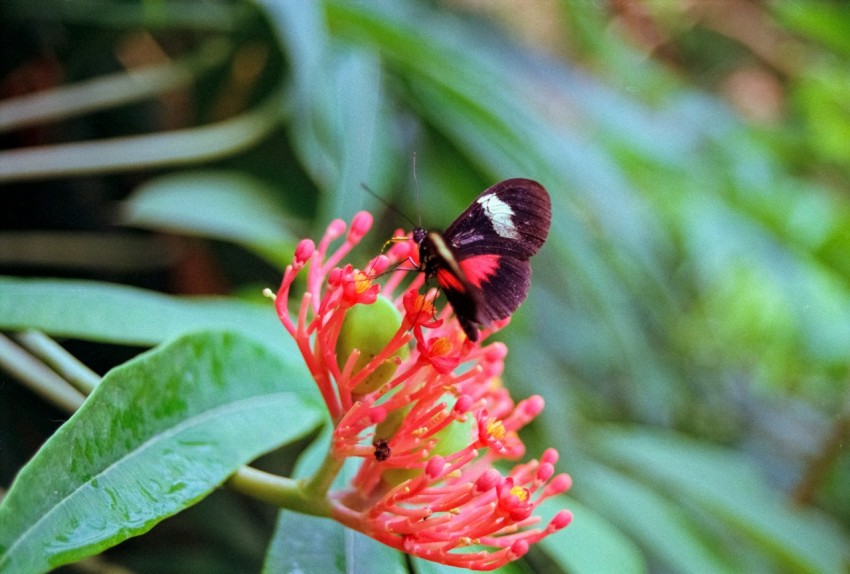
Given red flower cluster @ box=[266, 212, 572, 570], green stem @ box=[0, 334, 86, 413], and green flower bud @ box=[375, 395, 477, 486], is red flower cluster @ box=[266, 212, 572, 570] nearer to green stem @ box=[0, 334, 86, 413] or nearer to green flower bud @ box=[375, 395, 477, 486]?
green flower bud @ box=[375, 395, 477, 486]

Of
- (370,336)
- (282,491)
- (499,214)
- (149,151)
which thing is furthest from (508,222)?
(149,151)

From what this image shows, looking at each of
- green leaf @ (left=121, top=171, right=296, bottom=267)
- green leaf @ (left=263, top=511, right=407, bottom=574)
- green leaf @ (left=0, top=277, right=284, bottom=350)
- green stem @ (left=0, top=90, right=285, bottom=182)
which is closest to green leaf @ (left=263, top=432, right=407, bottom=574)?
green leaf @ (left=263, top=511, right=407, bottom=574)

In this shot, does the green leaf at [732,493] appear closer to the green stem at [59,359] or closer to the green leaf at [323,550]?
the green leaf at [323,550]

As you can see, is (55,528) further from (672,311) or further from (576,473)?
(672,311)

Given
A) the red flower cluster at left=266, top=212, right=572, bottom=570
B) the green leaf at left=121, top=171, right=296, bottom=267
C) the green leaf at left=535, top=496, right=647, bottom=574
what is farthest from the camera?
the green leaf at left=121, top=171, right=296, bottom=267

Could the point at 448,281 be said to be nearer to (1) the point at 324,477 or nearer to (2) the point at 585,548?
(1) the point at 324,477

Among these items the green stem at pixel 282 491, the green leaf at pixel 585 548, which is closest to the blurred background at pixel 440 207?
the green leaf at pixel 585 548
